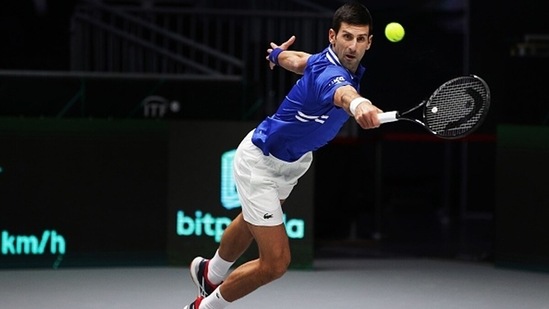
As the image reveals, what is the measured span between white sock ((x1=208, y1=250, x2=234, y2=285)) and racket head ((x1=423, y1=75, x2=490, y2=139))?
67.6 inches

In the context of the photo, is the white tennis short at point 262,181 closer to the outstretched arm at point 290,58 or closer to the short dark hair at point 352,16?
the outstretched arm at point 290,58

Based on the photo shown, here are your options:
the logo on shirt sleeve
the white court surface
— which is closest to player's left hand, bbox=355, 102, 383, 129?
the logo on shirt sleeve

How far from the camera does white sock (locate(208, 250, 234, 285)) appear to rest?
5988 mm

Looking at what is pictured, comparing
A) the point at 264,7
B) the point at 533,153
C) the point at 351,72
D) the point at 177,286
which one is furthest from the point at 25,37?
the point at 351,72

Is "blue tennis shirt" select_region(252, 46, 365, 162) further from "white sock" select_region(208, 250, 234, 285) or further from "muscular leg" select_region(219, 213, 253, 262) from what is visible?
"white sock" select_region(208, 250, 234, 285)

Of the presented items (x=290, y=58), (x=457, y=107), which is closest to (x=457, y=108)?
(x=457, y=107)

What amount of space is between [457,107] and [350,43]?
0.59m

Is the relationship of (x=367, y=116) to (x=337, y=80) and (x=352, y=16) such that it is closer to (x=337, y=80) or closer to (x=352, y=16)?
(x=337, y=80)

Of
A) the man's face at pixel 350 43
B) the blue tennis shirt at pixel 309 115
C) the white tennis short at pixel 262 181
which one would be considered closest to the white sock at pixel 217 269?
the white tennis short at pixel 262 181

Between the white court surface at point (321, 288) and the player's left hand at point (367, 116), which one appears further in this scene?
the white court surface at point (321, 288)

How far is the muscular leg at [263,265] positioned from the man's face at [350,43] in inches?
36.8

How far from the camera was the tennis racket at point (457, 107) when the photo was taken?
471 cm

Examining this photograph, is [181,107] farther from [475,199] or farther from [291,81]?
[475,199]

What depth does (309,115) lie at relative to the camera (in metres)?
5.29
